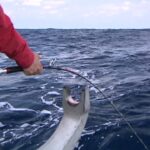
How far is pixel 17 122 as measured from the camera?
7.15 metres

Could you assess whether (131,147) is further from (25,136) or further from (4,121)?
Result: (4,121)

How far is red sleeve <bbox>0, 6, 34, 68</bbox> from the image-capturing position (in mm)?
3363

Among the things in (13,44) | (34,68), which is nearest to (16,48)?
(13,44)

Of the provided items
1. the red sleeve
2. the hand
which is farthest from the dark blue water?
the red sleeve

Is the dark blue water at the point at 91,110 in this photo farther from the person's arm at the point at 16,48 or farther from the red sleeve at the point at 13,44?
the red sleeve at the point at 13,44

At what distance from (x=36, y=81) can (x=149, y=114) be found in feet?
16.5

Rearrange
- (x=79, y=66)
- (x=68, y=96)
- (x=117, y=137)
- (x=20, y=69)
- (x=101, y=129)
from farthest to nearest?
(x=79, y=66)
(x=101, y=129)
(x=117, y=137)
(x=68, y=96)
(x=20, y=69)

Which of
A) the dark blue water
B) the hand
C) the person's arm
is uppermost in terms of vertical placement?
the person's arm

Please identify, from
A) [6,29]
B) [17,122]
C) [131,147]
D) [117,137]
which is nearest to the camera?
[6,29]

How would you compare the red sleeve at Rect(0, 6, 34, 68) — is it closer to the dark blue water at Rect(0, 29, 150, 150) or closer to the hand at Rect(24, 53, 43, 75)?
the hand at Rect(24, 53, 43, 75)

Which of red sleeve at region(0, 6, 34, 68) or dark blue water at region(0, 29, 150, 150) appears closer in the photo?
red sleeve at region(0, 6, 34, 68)

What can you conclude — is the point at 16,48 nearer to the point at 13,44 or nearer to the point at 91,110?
the point at 13,44

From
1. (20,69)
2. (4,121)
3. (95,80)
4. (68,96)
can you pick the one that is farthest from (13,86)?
(20,69)

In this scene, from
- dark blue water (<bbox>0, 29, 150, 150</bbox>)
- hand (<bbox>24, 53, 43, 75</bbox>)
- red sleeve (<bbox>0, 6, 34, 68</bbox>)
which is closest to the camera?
red sleeve (<bbox>0, 6, 34, 68</bbox>)
